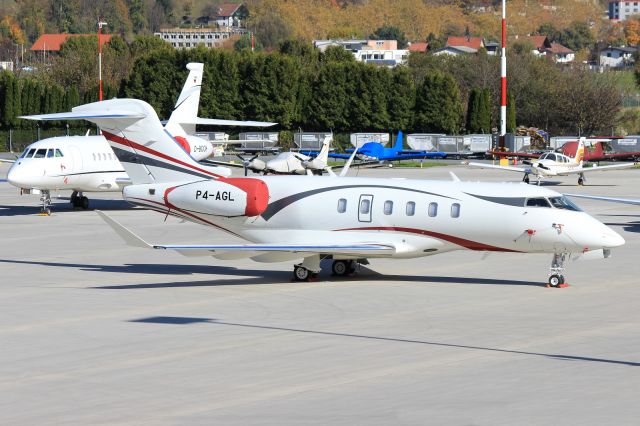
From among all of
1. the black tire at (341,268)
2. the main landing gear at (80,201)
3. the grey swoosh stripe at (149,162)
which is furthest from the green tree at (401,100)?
the black tire at (341,268)

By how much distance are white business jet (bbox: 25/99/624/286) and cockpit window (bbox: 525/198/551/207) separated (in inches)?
0.9

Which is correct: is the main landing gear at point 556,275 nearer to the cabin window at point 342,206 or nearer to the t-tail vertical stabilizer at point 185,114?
the cabin window at point 342,206

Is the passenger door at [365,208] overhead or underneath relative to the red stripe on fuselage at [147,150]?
underneath

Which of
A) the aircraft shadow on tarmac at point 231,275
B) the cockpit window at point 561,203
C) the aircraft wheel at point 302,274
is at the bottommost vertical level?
the aircraft shadow on tarmac at point 231,275

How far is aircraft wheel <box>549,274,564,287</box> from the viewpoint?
28.3 metres

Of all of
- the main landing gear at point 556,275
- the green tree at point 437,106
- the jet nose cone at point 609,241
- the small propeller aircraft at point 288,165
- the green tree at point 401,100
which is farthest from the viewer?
the green tree at point 401,100

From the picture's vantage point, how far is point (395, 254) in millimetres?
28750

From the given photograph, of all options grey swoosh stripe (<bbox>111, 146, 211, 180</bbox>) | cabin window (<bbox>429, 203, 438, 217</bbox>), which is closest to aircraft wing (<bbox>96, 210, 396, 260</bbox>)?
cabin window (<bbox>429, 203, 438, 217</bbox>)

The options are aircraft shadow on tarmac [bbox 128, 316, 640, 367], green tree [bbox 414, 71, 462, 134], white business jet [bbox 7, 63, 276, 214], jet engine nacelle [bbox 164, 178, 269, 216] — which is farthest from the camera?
green tree [bbox 414, 71, 462, 134]

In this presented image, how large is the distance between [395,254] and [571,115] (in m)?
91.8

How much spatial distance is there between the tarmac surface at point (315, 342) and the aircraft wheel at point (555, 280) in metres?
0.31

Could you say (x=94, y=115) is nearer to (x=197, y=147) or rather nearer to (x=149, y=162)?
(x=149, y=162)

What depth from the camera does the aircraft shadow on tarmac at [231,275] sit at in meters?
29.3

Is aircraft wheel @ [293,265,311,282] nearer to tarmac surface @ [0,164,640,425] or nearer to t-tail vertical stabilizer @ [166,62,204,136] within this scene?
tarmac surface @ [0,164,640,425]
